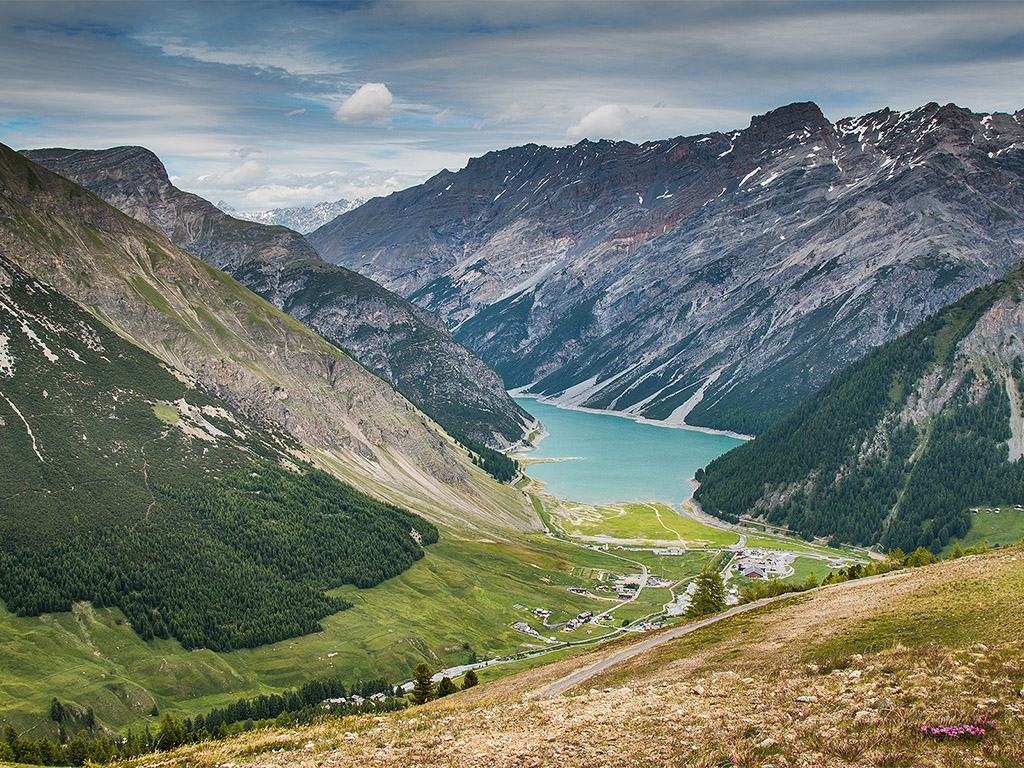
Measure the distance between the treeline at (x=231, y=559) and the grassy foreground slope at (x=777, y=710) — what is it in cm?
9216

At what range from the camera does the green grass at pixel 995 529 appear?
18519cm

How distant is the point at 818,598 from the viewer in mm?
64375

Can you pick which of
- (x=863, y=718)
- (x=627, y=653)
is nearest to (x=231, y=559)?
(x=627, y=653)

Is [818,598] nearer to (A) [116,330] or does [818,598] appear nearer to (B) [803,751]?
(B) [803,751]

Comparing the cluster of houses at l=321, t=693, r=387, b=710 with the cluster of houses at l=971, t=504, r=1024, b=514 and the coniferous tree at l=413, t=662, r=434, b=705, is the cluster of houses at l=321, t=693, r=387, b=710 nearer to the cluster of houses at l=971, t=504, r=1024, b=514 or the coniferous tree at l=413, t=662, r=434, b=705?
the coniferous tree at l=413, t=662, r=434, b=705

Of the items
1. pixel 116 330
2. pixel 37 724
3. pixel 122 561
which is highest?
pixel 116 330

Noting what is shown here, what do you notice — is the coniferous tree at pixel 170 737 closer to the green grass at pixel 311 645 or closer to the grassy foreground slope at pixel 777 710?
the green grass at pixel 311 645

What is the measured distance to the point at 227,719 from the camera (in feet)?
352

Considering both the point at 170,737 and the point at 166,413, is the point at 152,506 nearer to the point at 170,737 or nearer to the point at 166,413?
the point at 166,413

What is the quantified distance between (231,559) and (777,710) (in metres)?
134

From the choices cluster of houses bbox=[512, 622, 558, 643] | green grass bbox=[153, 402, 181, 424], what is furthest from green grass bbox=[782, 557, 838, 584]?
green grass bbox=[153, 402, 181, 424]

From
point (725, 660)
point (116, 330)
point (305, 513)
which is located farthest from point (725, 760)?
point (116, 330)

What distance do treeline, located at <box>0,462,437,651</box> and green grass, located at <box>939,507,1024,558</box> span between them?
12039 centimetres

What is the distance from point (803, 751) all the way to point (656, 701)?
1202cm
